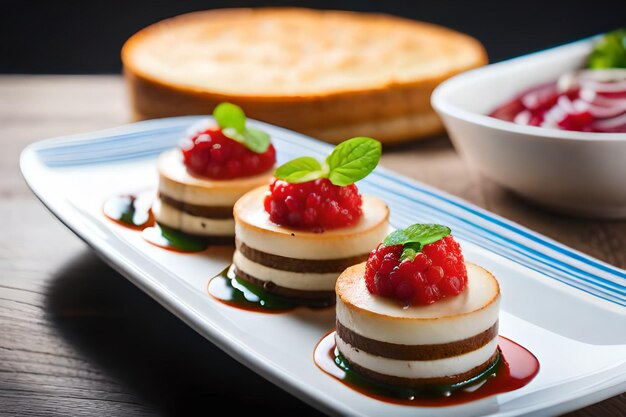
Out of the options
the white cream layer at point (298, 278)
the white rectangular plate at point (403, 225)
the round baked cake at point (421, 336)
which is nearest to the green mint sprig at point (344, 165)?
the white cream layer at point (298, 278)

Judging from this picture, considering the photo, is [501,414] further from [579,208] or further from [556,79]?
[556,79]

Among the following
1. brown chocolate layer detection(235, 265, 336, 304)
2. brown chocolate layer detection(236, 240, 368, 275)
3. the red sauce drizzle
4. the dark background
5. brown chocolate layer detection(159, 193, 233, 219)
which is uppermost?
the red sauce drizzle

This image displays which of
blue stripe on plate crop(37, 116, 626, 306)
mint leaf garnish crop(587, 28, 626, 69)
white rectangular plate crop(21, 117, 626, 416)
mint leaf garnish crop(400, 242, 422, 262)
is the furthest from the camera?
mint leaf garnish crop(587, 28, 626, 69)

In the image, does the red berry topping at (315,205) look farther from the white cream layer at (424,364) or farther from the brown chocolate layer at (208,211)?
the white cream layer at (424,364)

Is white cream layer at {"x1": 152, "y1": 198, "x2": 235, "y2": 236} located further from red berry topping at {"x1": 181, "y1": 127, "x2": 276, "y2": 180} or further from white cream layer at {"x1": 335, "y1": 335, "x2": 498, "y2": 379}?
white cream layer at {"x1": 335, "y1": 335, "x2": 498, "y2": 379}

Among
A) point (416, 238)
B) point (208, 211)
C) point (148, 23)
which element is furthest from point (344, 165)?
point (148, 23)

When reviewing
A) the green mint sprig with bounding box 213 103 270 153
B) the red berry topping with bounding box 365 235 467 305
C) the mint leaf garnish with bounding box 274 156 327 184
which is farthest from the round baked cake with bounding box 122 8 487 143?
the red berry topping with bounding box 365 235 467 305

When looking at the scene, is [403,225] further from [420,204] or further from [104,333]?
[104,333]
